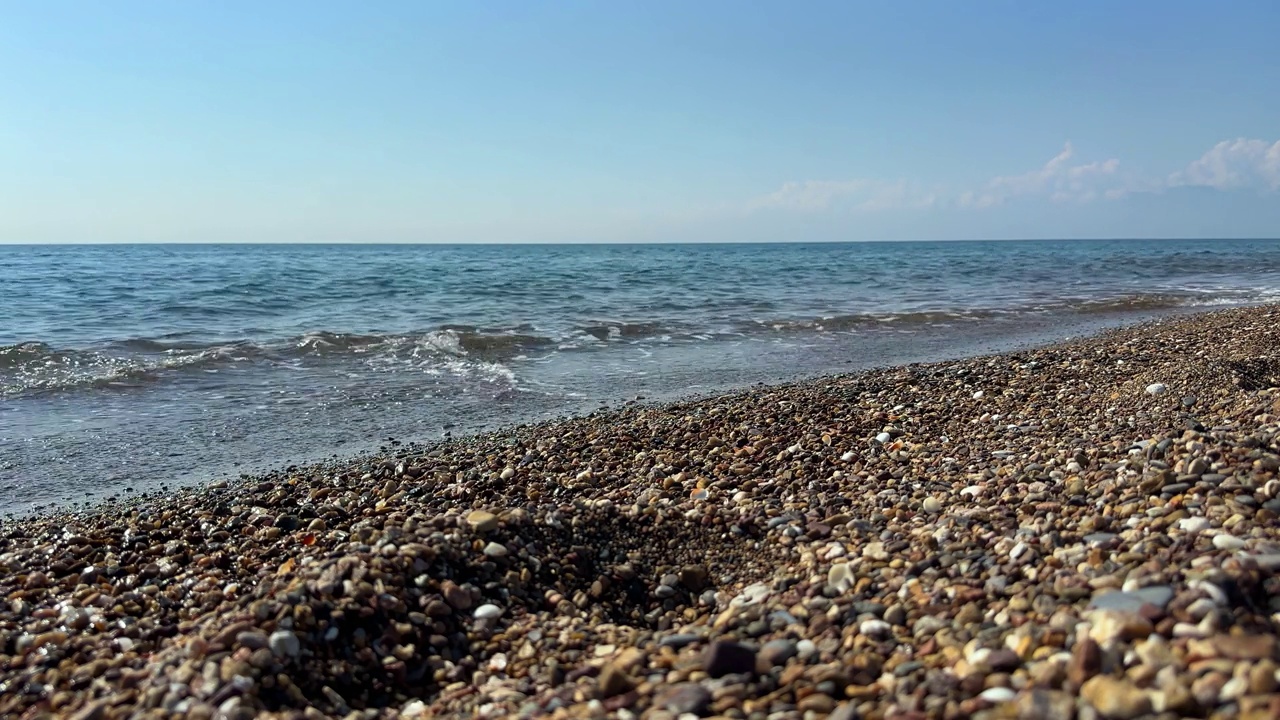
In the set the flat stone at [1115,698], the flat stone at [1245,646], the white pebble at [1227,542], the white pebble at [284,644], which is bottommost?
the white pebble at [284,644]

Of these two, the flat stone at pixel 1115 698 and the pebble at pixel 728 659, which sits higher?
the flat stone at pixel 1115 698

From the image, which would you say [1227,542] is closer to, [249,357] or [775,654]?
[775,654]

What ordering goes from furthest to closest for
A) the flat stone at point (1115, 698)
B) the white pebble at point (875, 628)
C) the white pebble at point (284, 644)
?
the white pebble at point (284, 644)
the white pebble at point (875, 628)
the flat stone at point (1115, 698)

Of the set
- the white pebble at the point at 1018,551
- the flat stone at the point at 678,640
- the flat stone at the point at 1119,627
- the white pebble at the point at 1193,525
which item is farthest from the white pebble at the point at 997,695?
the white pebble at the point at 1193,525

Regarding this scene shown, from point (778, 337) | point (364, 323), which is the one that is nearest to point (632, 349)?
point (778, 337)

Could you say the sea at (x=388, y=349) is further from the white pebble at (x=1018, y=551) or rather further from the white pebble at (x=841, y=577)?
the white pebble at (x=1018, y=551)

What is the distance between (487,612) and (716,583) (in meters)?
1.00

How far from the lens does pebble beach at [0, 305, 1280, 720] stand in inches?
88.6

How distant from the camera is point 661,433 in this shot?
649 cm

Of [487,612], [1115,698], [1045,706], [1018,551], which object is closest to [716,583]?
[487,612]

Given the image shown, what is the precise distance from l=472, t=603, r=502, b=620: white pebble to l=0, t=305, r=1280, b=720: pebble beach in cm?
1

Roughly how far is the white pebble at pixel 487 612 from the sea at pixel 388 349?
13.3 ft

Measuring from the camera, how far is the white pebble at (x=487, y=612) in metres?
3.12

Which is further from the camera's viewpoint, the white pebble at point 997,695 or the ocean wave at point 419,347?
the ocean wave at point 419,347
